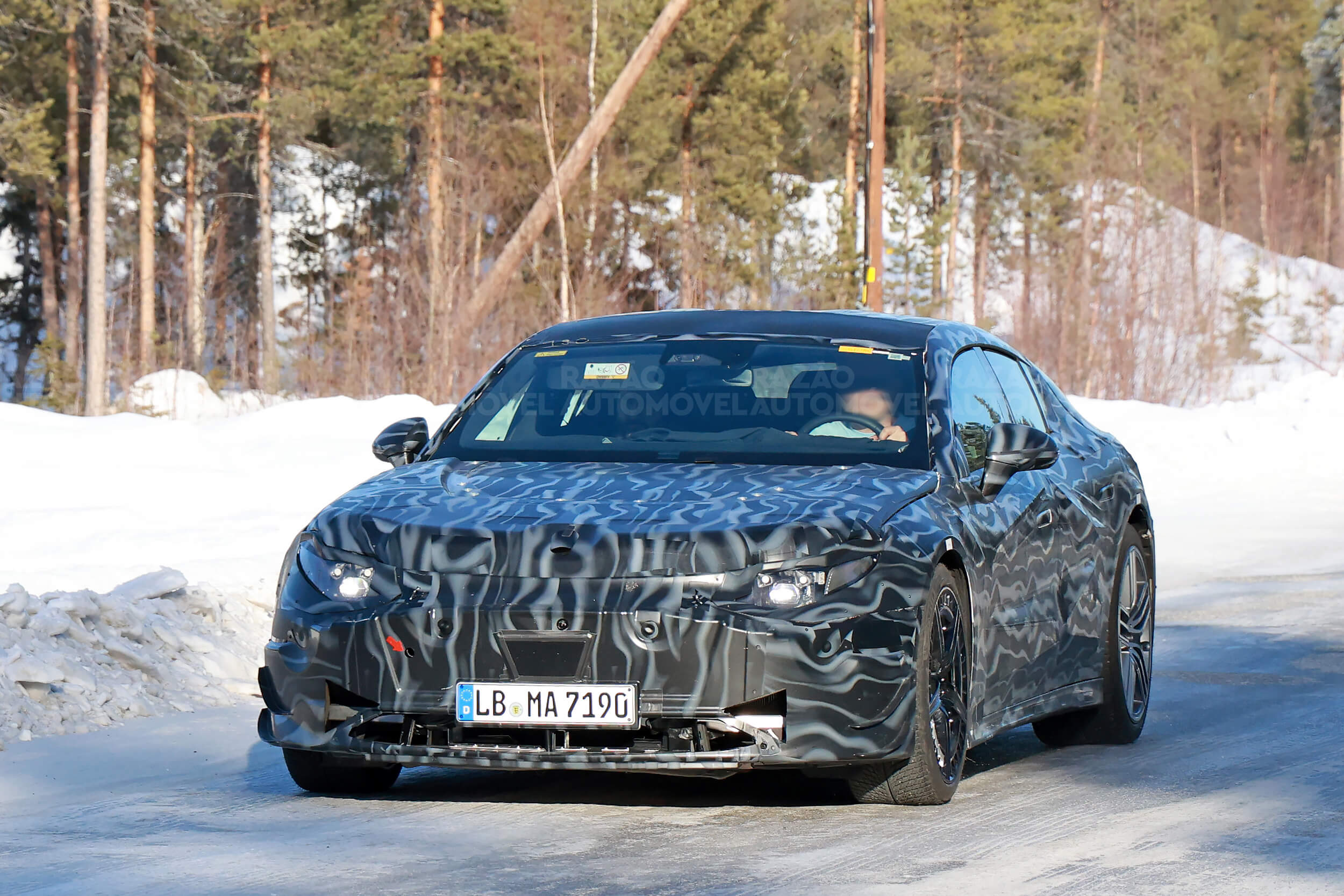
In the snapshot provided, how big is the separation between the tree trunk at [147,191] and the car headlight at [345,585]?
40975 mm

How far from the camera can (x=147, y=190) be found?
52250 mm

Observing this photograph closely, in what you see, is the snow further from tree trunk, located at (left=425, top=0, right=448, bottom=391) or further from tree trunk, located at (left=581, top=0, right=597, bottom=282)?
tree trunk, located at (left=581, top=0, right=597, bottom=282)

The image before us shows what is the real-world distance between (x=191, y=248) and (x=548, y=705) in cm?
5661

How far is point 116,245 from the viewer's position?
2486 inches

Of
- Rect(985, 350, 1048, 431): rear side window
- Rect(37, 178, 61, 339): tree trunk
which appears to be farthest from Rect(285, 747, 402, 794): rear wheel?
Rect(37, 178, 61, 339): tree trunk

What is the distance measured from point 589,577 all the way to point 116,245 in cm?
6065

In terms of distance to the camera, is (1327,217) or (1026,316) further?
(1327,217)

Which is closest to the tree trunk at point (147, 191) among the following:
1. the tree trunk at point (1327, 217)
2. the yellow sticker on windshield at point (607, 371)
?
the yellow sticker on windshield at point (607, 371)

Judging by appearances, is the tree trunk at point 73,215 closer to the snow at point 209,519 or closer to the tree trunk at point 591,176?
the tree trunk at point 591,176

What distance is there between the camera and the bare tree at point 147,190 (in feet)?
161

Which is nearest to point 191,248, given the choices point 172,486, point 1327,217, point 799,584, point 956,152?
point 956,152

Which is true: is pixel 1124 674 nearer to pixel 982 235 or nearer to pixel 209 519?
pixel 209 519

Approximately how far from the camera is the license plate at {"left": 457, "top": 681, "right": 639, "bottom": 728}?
550cm

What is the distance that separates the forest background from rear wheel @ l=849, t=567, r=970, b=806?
75.7ft
